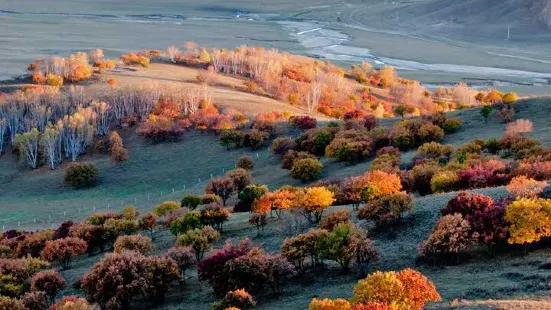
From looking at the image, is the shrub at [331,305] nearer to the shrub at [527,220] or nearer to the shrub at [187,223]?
the shrub at [527,220]

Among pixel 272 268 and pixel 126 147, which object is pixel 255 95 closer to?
pixel 126 147

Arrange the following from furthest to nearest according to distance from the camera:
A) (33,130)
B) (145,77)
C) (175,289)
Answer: (145,77) → (33,130) → (175,289)

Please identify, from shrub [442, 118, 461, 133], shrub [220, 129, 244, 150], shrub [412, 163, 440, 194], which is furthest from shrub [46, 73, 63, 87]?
shrub [412, 163, 440, 194]

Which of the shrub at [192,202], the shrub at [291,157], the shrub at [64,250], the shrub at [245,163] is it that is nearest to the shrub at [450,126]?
the shrub at [291,157]

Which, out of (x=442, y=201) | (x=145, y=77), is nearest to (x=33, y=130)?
(x=145, y=77)

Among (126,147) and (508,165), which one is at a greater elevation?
(508,165)

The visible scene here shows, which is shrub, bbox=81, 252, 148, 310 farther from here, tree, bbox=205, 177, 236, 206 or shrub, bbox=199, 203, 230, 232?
tree, bbox=205, 177, 236, 206

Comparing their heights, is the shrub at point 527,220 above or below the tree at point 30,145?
above

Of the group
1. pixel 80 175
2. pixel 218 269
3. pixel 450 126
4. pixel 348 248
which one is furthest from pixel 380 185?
pixel 80 175
